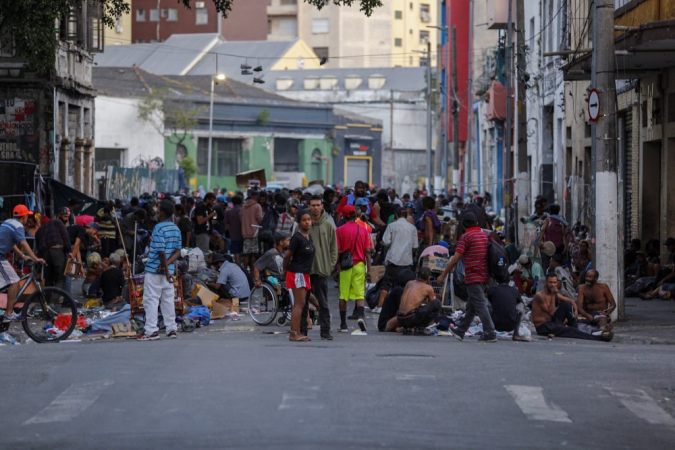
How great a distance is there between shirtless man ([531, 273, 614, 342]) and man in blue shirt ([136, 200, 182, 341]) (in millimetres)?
4973

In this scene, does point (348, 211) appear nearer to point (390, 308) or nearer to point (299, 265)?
point (390, 308)

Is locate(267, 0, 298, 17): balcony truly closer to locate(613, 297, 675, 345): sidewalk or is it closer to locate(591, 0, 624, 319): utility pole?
locate(613, 297, 675, 345): sidewalk

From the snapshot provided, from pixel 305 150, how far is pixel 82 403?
65.9 meters

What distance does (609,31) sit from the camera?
17.3m

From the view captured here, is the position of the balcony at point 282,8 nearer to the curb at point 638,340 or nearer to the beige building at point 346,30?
the beige building at point 346,30

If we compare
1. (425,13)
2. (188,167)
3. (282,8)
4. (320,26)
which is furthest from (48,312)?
(425,13)

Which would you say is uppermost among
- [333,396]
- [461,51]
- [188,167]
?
[461,51]

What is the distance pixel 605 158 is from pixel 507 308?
3097 mm

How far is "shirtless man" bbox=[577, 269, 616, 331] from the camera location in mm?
16886

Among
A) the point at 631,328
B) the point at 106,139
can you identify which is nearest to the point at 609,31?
the point at 631,328

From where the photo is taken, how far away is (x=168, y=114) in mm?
64875

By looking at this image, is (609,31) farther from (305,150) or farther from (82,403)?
(305,150)

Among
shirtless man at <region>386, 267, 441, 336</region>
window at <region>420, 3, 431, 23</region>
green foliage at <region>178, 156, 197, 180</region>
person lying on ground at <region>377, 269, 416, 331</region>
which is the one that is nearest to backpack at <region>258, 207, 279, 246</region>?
person lying on ground at <region>377, 269, 416, 331</region>

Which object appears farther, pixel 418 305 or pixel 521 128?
pixel 521 128
